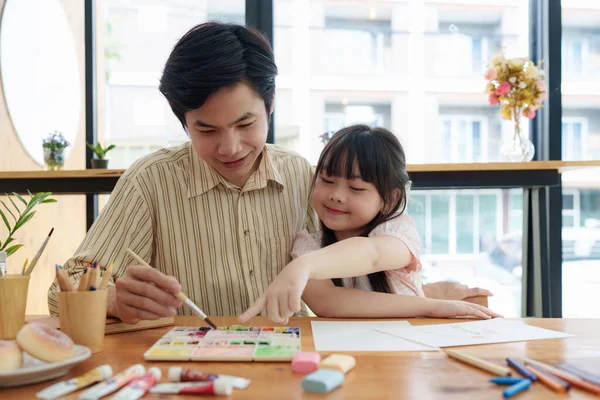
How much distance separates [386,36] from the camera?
10.6 ft

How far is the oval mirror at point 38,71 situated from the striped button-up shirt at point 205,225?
177 cm

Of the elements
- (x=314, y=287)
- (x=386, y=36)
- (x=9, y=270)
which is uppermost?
Result: (x=386, y=36)

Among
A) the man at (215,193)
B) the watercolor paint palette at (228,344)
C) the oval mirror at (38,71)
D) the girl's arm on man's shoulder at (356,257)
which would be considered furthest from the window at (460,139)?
the watercolor paint palette at (228,344)

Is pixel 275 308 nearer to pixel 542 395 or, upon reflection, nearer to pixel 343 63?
pixel 542 395

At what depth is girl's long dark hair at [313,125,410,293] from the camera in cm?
145

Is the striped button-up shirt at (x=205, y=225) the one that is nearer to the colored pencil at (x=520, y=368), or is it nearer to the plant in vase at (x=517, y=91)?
the colored pencil at (x=520, y=368)

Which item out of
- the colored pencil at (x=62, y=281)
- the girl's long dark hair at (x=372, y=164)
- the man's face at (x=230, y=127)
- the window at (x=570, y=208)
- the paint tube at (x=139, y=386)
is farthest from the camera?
the window at (x=570, y=208)

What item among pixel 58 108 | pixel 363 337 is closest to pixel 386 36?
pixel 58 108

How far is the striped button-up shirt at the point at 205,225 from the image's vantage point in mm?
1487

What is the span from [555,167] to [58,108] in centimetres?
264

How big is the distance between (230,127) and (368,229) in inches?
17.8

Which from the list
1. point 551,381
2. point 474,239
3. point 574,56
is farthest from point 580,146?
point 551,381

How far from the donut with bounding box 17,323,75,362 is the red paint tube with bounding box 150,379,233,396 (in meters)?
0.16

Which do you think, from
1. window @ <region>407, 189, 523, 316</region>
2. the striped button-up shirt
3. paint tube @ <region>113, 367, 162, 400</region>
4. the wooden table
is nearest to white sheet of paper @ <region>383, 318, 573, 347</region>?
the wooden table
